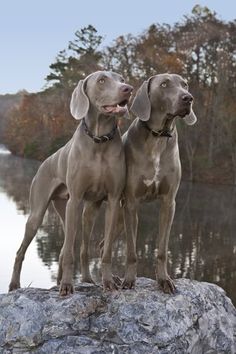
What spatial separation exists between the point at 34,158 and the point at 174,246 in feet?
161

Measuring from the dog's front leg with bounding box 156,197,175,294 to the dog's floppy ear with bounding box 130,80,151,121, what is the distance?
849mm

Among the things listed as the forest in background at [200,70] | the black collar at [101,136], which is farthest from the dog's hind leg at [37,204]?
the forest in background at [200,70]

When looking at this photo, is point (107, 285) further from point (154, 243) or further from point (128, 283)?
point (154, 243)

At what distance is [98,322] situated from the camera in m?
5.44

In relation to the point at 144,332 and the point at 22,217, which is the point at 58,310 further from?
the point at 22,217

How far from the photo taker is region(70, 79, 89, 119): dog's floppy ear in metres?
5.37

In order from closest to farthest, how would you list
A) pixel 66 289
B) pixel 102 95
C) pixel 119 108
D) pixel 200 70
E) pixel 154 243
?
pixel 119 108, pixel 102 95, pixel 66 289, pixel 154 243, pixel 200 70

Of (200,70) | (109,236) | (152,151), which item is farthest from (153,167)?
(200,70)

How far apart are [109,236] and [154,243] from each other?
1416 centimetres

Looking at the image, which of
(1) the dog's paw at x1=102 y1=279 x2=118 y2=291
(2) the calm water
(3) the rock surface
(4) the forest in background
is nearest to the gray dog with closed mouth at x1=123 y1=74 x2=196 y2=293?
(1) the dog's paw at x1=102 y1=279 x2=118 y2=291

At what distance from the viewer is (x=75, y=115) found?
543 cm

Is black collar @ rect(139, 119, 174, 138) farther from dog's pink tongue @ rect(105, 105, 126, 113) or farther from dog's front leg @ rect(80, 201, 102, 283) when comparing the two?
dog's front leg @ rect(80, 201, 102, 283)

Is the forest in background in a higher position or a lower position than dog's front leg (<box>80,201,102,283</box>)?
higher

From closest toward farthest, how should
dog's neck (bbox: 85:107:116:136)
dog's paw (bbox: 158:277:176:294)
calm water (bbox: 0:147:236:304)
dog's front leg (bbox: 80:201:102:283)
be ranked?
dog's neck (bbox: 85:107:116:136)
dog's paw (bbox: 158:277:176:294)
dog's front leg (bbox: 80:201:102:283)
calm water (bbox: 0:147:236:304)
